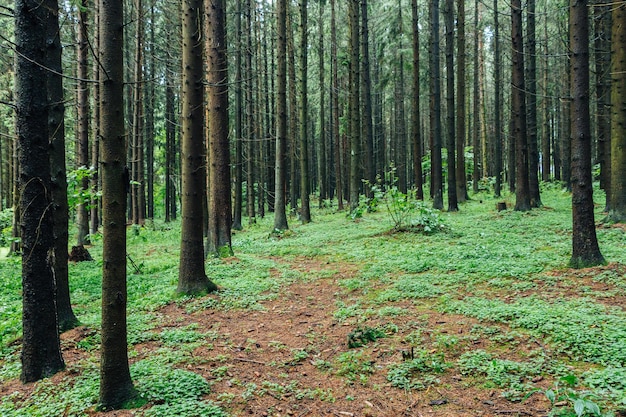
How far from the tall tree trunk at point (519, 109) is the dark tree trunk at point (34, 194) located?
12702 millimetres

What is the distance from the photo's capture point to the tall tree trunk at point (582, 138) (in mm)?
6500

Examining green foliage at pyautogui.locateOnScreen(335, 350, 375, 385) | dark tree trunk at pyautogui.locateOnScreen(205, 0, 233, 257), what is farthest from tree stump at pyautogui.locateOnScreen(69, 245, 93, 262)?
green foliage at pyautogui.locateOnScreen(335, 350, 375, 385)

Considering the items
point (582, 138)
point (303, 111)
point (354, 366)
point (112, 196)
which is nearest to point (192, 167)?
point (112, 196)

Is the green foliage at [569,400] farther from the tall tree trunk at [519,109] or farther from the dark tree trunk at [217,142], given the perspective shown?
the tall tree trunk at [519,109]

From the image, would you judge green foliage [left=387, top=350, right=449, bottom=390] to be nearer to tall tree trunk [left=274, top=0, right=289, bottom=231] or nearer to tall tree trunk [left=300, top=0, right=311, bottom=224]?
tall tree trunk [left=274, top=0, right=289, bottom=231]

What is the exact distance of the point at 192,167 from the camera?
700 cm

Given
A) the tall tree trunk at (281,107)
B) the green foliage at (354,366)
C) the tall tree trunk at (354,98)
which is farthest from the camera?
the tall tree trunk at (354,98)

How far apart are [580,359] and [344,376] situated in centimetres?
229

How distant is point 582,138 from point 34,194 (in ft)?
24.9

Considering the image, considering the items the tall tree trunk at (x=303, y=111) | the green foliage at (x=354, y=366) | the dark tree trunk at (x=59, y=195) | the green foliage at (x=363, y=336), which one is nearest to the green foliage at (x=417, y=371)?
the green foliage at (x=354, y=366)

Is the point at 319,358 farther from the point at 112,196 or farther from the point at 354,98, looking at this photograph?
the point at 354,98

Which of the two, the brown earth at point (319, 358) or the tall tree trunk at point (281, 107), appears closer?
the brown earth at point (319, 358)

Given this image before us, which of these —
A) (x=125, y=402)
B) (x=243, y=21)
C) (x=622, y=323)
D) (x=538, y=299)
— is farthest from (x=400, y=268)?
(x=243, y=21)

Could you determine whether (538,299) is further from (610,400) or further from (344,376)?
(344,376)
